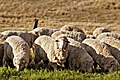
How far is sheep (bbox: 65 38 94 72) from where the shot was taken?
14703mm

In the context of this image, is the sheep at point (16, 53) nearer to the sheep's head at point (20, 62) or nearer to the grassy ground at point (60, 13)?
the sheep's head at point (20, 62)

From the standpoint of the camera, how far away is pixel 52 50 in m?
15.0

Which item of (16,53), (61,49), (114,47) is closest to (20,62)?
(16,53)

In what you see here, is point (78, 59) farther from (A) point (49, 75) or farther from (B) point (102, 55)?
(A) point (49, 75)

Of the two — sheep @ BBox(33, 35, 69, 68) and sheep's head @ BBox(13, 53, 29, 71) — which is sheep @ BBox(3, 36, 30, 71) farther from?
sheep @ BBox(33, 35, 69, 68)

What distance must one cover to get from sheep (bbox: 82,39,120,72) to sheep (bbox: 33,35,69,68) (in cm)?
163

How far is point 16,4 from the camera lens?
1880 inches

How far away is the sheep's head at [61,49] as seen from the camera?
14133 mm

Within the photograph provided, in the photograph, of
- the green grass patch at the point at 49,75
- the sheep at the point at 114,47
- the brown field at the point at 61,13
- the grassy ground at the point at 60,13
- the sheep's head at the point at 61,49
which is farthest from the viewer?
the brown field at the point at 61,13

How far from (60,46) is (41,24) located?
26.5m

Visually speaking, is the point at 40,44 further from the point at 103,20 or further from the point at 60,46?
the point at 103,20

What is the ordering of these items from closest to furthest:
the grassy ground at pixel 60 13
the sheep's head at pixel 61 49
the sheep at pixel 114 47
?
the sheep's head at pixel 61 49 < the sheep at pixel 114 47 < the grassy ground at pixel 60 13

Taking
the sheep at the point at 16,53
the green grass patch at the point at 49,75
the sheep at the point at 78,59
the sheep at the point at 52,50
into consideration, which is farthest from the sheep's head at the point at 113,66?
the sheep at the point at 16,53

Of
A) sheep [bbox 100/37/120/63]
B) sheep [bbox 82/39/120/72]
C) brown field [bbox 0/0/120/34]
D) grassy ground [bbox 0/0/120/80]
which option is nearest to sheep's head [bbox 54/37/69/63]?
sheep [bbox 82/39/120/72]
